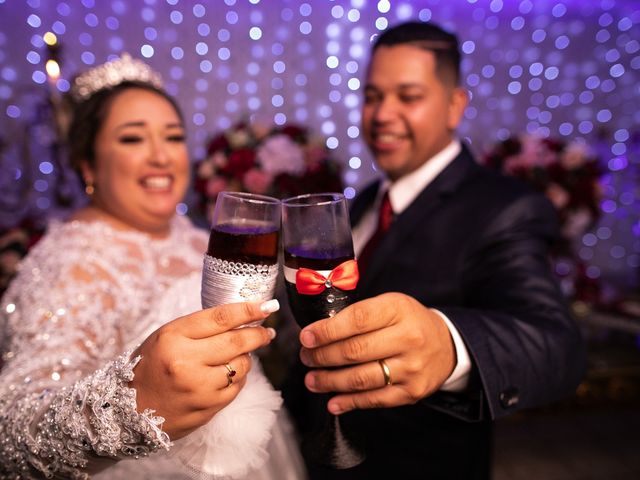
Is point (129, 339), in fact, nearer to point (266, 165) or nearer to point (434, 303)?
point (434, 303)

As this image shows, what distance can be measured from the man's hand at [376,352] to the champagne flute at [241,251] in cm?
18

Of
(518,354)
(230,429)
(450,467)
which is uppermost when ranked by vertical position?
(518,354)

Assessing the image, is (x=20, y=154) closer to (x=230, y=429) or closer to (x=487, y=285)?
(x=230, y=429)

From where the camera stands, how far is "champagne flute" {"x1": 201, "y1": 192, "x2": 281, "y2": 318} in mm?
1129

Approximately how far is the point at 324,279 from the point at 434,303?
0.84m

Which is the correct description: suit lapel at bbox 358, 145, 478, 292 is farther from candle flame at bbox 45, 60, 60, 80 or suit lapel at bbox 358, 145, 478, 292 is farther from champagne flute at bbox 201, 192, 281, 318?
candle flame at bbox 45, 60, 60, 80

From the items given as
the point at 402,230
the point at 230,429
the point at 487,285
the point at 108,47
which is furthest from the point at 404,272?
the point at 108,47

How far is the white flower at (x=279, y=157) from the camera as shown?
292 centimetres

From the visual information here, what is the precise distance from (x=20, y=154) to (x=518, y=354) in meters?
3.56

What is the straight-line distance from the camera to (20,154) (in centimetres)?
336

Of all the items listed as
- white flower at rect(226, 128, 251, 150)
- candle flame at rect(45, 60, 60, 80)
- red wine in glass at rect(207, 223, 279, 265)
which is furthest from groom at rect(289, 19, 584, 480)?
candle flame at rect(45, 60, 60, 80)

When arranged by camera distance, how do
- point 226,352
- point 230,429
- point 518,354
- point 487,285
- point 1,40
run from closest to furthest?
point 226,352, point 230,429, point 518,354, point 487,285, point 1,40

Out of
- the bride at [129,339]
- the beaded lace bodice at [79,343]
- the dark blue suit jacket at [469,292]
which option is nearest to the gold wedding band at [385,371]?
the bride at [129,339]

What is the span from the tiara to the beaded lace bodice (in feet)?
2.12
